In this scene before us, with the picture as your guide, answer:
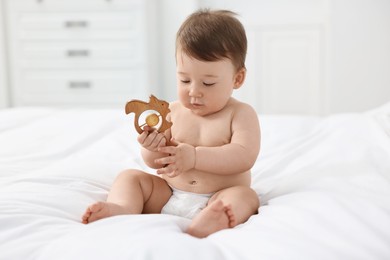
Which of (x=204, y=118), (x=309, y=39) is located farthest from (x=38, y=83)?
(x=204, y=118)

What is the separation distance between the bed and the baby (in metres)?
0.08

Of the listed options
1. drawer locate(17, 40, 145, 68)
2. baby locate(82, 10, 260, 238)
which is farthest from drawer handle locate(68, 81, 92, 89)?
baby locate(82, 10, 260, 238)

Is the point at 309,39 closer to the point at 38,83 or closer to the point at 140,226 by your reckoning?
the point at 38,83

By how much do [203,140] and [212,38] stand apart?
21 centimetres

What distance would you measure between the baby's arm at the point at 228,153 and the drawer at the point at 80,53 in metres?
2.76

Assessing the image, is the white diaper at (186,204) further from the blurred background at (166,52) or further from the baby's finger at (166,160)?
the blurred background at (166,52)

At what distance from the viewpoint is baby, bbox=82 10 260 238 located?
3.47ft

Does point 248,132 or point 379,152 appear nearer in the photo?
point 248,132

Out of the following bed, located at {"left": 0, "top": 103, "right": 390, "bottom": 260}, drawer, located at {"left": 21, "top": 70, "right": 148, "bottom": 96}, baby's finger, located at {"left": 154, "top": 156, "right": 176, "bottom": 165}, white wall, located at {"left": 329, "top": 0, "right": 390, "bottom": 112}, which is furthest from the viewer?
drawer, located at {"left": 21, "top": 70, "right": 148, "bottom": 96}

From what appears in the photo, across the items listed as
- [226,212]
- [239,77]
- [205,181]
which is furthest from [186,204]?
[239,77]

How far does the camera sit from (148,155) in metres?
1.14

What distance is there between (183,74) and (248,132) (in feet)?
0.56

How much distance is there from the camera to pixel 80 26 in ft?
12.7

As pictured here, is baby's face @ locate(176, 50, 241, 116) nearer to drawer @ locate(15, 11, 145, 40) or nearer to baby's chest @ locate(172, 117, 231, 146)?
Answer: baby's chest @ locate(172, 117, 231, 146)
